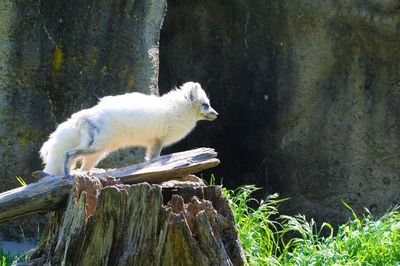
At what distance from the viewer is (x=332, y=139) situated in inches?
347

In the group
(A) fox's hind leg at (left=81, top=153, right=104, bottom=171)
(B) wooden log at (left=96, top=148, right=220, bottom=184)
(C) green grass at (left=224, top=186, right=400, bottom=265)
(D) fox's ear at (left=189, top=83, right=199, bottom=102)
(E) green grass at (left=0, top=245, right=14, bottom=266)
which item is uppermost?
(D) fox's ear at (left=189, top=83, right=199, bottom=102)

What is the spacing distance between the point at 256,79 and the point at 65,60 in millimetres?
2595

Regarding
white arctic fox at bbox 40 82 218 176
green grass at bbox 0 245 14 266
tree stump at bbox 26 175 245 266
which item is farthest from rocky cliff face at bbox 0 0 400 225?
tree stump at bbox 26 175 245 266

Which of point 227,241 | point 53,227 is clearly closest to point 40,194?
point 53,227

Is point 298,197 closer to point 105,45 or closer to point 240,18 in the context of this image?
point 240,18

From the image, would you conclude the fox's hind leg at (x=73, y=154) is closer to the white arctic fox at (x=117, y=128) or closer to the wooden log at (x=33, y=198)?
the white arctic fox at (x=117, y=128)

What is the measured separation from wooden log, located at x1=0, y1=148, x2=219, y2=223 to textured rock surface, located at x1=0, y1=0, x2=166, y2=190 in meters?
2.43

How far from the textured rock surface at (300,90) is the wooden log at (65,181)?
12.4 feet

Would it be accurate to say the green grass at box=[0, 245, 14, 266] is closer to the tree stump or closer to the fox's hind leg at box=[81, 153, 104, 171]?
the fox's hind leg at box=[81, 153, 104, 171]

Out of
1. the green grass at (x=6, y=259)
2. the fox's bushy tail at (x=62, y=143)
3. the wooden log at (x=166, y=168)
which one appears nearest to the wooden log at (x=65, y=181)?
the wooden log at (x=166, y=168)

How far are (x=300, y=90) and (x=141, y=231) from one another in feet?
15.6

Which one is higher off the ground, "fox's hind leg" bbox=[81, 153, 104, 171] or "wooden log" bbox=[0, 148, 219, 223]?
"wooden log" bbox=[0, 148, 219, 223]

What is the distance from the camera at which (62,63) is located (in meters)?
7.51

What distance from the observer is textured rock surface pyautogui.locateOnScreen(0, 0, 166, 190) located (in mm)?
7383
